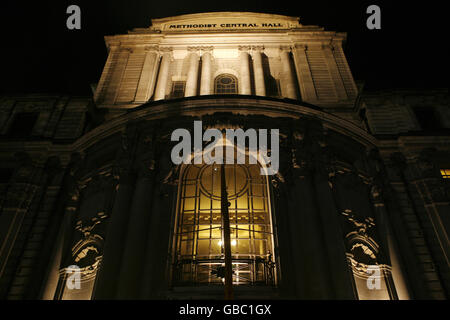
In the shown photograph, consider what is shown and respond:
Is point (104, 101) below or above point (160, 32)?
below

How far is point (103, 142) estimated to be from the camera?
17469 mm

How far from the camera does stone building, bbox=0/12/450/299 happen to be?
12.6 meters

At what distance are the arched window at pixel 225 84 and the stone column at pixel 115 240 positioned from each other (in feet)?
36.2

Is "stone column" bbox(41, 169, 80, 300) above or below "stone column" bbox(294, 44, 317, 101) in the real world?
below

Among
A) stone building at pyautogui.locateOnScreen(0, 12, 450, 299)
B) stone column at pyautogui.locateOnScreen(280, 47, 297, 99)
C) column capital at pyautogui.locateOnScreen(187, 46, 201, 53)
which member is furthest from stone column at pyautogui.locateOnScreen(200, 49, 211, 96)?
stone column at pyautogui.locateOnScreen(280, 47, 297, 99)

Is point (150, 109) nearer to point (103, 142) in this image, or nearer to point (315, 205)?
point (103, 142)

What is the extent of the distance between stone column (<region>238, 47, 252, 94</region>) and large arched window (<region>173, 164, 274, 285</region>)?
8594 millimetres

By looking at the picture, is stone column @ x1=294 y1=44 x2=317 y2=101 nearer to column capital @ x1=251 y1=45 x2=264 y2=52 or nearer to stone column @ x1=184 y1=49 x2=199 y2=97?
column capital @ x1=251 y1=45 x2=264 y2=52

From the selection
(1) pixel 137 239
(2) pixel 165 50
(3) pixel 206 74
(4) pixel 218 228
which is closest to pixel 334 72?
(3) pixel 206 74

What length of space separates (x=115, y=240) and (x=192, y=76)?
556 inches

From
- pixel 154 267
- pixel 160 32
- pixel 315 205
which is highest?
pixel 160 32

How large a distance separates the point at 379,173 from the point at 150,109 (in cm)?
1083

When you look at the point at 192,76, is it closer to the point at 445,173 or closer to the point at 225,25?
the point at 225,25
